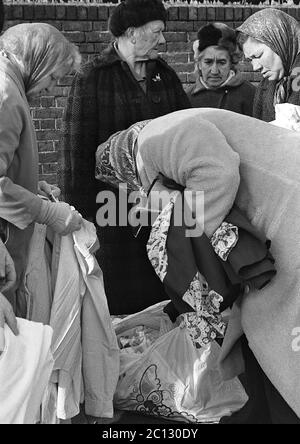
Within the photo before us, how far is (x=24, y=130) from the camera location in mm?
3533

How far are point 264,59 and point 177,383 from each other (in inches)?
74.3

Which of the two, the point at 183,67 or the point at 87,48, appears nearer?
the point at 87,48

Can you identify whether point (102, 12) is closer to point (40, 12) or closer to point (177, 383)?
point (40, 12)

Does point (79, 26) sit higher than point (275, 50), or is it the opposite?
point (275, 50)

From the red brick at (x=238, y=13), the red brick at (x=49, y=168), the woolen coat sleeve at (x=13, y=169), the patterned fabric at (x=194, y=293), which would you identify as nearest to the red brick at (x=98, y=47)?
the red brick at (x=49, y=168)

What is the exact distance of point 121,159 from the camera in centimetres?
366

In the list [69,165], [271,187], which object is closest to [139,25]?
[69,165]

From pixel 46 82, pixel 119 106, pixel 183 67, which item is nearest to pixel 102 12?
pixel 183 67

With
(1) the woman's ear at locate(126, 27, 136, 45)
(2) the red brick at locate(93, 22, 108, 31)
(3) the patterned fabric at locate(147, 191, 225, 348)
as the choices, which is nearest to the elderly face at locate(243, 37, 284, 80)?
(1) the woman's ear at locate(126, 27, 136, 45)

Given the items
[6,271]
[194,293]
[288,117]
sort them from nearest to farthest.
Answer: [6,271] → [194,293] → [288,117]

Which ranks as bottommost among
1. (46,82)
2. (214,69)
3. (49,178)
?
(49,178)

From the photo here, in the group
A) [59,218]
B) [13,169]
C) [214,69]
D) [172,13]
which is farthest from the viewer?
[172,13]
